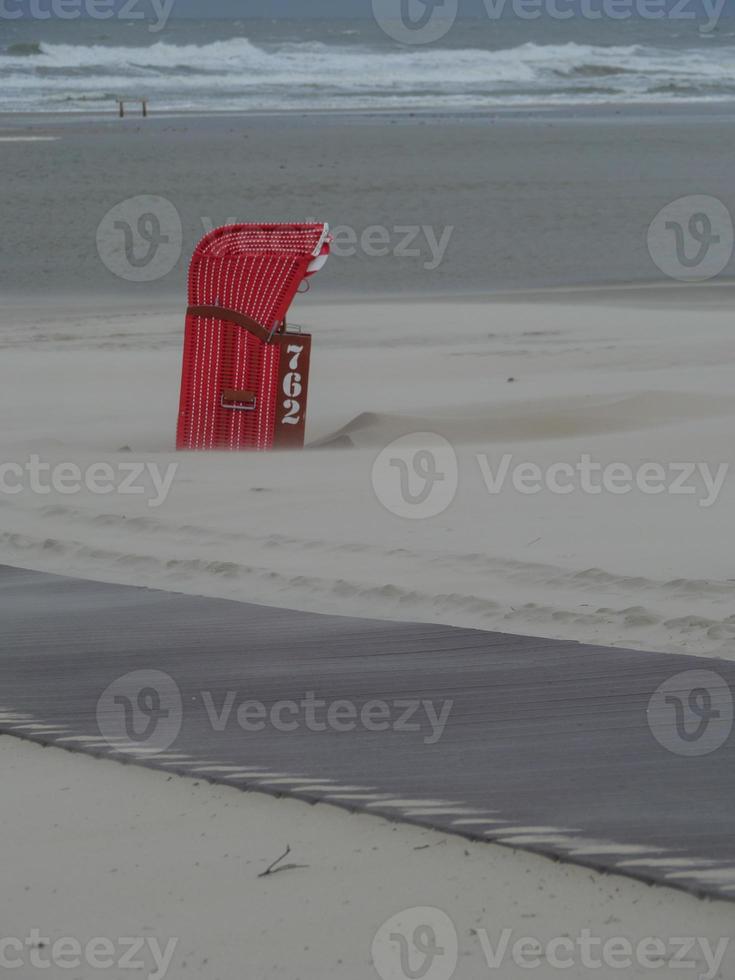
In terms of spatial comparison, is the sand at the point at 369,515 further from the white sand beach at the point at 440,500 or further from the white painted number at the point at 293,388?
the white painted number at the point at 293,388

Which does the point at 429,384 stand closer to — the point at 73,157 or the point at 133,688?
the point at 133,688

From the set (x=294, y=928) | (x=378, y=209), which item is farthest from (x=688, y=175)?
(x=294, y=928)

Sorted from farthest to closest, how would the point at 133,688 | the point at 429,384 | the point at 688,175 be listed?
the point at 688,175 → the point at 429,384 → the point at 133,688

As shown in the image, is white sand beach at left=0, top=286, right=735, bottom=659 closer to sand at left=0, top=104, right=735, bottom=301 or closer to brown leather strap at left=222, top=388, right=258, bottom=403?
brown leather strap at left=222, top=388, right=258, bottom=403

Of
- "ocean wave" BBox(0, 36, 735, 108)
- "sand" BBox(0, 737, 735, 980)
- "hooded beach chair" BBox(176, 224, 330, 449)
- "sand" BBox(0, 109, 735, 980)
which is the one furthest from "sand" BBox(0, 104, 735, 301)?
"ocean wave" BBox(0, 36, 735, 108)

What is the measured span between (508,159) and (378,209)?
687 cm

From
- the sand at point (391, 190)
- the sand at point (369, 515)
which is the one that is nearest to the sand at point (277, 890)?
the sand at point (369, 515)

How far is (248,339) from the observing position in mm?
6926

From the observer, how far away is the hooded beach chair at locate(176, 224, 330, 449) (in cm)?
692

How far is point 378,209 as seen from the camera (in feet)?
61.6

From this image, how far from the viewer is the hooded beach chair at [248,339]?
692 cm

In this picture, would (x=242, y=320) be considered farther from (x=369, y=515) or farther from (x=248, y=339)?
(x=369, y=515)

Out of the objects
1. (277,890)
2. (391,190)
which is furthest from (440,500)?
(391,190)

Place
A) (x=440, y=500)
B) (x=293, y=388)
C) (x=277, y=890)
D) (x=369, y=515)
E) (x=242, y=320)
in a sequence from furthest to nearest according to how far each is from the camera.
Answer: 1. (x=293, y=388)
2. (x=242, y=320)
3. (x=440, y=500)
4. (x=369, y=515)
5. (x=277, y=890)
